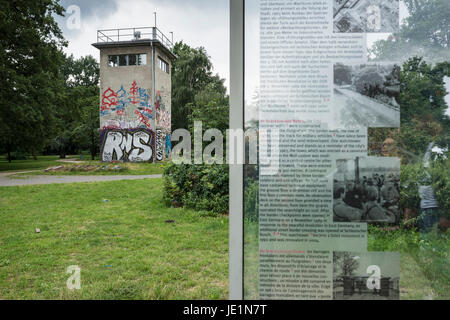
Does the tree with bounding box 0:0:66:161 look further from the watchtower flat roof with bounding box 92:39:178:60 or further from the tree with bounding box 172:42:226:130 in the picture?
the tree with bounding box 172:42:226:130

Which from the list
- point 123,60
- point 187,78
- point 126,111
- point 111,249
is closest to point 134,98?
point 126,111

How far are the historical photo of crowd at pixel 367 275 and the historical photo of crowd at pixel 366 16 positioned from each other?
86 cm

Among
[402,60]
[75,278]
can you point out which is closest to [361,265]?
[402,60]

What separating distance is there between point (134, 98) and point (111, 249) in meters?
8.44

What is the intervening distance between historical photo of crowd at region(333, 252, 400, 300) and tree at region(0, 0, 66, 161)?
7.88m

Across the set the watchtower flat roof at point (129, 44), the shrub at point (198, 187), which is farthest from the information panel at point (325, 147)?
the watchtower flat roof at point (129, 44)

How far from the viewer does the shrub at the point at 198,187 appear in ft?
11.3

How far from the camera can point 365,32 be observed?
3.68 feet

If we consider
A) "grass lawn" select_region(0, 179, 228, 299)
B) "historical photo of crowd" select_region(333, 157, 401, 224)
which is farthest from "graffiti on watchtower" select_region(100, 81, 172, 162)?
"historical photo of crowd" select_region(333, 157, 401, 224)

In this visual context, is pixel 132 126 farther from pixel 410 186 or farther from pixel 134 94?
pixel 410 186

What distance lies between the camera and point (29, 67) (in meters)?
7.79

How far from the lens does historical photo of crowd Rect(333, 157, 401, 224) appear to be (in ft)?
3.71

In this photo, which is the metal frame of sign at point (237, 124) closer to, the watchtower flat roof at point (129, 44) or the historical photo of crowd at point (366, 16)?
the historical photo of crowd at point (366, 16)
